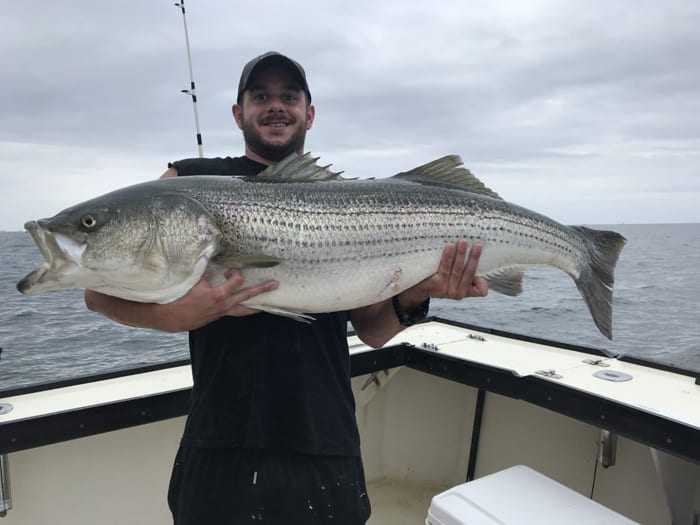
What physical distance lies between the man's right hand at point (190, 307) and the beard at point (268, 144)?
919mm

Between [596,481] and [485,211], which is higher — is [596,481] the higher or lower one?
the lower one

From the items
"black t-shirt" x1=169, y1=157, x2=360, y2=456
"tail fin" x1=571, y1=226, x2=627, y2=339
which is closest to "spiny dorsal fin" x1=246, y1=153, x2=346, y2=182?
"black t-shirt" x1=169, y1=157, x2=360, y2=456

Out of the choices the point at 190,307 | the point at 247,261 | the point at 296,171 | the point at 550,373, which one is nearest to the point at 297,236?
the point at 247,261

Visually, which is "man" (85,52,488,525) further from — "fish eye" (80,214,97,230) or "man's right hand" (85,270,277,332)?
"fish eye" (80,214,97,230)

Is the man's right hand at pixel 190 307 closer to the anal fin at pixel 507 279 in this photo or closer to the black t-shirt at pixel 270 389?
the black t-shirt at pixel 270 389

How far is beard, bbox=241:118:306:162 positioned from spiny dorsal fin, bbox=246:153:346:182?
0.79 feet

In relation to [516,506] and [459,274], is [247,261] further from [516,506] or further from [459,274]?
[516,506]

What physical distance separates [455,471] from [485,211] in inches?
141

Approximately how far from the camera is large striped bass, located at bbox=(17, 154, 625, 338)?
2.39 m

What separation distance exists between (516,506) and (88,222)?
2836mm

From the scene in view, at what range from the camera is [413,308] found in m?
3.07

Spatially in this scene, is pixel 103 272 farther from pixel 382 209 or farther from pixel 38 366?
pixel 38 366

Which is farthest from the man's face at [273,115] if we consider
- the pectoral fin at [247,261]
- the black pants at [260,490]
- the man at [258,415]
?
the black pants at [260,490]

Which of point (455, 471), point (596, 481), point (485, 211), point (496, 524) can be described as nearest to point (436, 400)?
point (455, 471)
